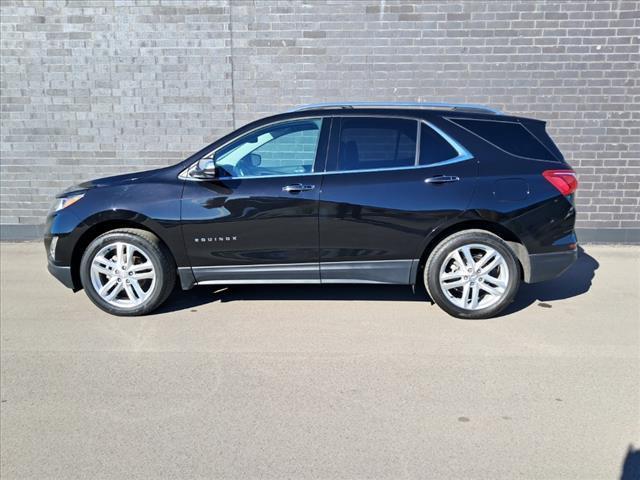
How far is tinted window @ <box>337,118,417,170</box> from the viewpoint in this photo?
4480 millimetres

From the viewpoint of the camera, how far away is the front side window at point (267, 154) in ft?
14.8

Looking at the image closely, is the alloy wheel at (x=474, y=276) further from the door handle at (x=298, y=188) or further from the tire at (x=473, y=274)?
the door handle at (x=298, y=188)

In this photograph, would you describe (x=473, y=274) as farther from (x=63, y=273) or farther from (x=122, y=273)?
(x=63, y=273)

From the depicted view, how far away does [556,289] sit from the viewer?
537 centimetres

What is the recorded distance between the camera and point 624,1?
264 inches

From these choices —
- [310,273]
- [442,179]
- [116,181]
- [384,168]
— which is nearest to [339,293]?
[310,273]

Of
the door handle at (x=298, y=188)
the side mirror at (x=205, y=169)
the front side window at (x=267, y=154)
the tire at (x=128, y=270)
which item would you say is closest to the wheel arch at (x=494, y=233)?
the door handle at (x=298, y=188)

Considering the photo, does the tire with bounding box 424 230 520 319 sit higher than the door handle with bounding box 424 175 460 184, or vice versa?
the door handle with bounding box 424 175 460 184

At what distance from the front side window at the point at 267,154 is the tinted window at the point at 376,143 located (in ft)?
0.86

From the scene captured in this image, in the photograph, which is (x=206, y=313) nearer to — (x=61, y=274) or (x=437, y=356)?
(x=61, y=274)

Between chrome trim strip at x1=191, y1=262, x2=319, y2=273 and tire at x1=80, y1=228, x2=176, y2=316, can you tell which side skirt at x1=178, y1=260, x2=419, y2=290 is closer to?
chrome trim strip at x1=191, y1=262, x2=319, y2=273

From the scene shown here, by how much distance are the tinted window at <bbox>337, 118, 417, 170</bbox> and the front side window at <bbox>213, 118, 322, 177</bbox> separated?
261 millimetres

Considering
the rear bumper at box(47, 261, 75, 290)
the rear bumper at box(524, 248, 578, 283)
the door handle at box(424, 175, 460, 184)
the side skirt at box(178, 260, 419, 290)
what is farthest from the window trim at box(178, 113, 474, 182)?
the rear bumper at box(47, 261, 75, 290)

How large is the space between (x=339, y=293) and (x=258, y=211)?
1.34 meters
